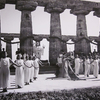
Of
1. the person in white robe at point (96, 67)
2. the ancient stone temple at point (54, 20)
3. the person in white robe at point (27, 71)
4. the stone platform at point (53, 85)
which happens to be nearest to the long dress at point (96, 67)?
the person in white robe at point (96, 67)

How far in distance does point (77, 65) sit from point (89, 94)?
837 cm

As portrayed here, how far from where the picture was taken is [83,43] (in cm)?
1964

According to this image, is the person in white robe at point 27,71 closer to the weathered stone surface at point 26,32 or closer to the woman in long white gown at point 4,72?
the woman in long white gown at point 4,72

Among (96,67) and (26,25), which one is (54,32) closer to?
(26,25)

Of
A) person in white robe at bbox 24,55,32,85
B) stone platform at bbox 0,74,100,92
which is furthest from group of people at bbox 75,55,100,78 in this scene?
person in white robe at bbox 24,55,32,85

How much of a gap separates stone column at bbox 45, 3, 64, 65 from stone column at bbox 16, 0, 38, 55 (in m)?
1.98

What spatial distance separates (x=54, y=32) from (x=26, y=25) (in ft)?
10.2

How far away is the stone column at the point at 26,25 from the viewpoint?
57.5 ft

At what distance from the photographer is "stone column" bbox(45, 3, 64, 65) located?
18.7 m

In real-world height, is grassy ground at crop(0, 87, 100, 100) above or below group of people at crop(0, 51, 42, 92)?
below

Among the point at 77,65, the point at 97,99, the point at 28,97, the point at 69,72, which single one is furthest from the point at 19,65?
the point at 77,65

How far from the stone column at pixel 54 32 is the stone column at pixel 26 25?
1.98m

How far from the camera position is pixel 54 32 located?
1922cm

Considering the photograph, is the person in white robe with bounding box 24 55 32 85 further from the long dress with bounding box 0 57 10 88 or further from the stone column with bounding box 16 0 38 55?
the stone column with bounding box 16 0 38 55
